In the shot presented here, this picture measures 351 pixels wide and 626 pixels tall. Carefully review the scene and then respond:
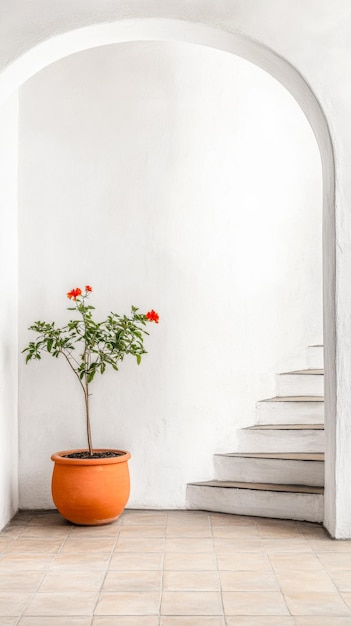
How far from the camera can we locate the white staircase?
4.87 meters

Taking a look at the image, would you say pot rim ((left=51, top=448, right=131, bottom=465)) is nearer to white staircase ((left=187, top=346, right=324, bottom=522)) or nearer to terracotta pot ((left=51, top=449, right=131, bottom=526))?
terracotta pot ((left=51, top=449, right=131, bottom=526))

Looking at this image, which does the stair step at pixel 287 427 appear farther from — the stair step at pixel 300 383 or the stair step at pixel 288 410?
the stair step at pixel 300 383

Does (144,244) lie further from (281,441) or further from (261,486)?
(261,486)

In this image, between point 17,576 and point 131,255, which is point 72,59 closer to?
point 131,255

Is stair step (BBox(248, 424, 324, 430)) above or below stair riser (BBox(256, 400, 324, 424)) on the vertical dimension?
below

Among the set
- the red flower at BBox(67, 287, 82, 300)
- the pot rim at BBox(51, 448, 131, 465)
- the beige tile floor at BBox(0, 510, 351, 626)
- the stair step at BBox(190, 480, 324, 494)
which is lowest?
the beige tile floor at BBox(0, 510, 351, 626)

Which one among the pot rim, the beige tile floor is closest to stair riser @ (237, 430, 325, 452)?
the beige tile floor

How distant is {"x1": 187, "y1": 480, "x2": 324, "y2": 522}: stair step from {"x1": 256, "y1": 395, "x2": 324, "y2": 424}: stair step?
60cm

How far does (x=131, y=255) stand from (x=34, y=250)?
0.68m

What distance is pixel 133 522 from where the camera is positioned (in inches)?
193

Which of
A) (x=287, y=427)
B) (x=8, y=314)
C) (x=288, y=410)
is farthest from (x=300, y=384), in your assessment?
(x=8, y=314)

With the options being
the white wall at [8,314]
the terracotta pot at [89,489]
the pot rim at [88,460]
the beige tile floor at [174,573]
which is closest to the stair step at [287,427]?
the beige tile floor at [174,573]

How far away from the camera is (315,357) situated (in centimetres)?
619

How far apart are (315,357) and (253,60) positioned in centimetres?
262
